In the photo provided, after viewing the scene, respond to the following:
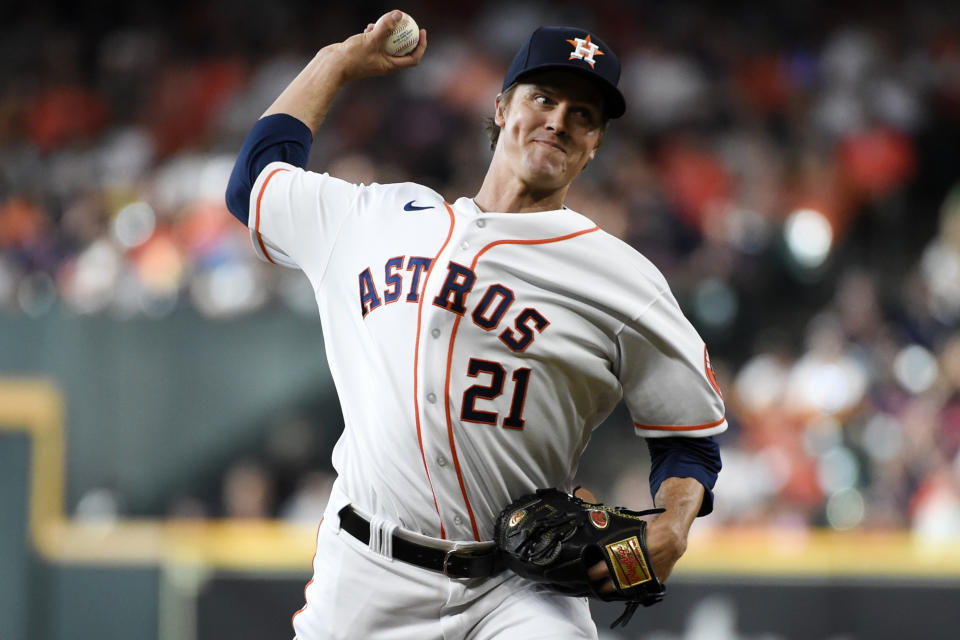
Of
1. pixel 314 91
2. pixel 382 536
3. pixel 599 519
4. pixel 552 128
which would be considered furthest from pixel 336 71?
pixel 599 519

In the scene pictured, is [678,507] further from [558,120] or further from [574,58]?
[574,58]

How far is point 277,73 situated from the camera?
977cm

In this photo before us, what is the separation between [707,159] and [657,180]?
0.45 meters

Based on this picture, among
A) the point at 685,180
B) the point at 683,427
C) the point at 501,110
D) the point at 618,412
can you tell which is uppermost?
the point at 685,180

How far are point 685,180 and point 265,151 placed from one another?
5.73m

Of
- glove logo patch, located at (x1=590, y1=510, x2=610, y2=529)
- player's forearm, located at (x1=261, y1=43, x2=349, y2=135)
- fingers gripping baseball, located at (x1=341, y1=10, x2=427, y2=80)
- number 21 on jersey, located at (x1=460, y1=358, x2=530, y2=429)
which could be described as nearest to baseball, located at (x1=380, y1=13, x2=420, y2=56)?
fingers gripping baseball, located at (x1=341, y1=10, x2=427, y2=80)

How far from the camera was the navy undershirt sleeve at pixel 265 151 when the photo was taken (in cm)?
290

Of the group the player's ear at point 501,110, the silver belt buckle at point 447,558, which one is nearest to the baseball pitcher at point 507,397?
the silver belt buckle at point 447,558

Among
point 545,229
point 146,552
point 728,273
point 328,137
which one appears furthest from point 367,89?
point 545,229

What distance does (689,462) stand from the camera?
266 centimetres

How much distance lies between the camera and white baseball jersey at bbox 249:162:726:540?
8.43 ft

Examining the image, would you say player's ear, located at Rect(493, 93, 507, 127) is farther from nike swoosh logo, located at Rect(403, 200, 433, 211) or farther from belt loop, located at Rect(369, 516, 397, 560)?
belt loop, located at Rect(369, 516, 397, 560)

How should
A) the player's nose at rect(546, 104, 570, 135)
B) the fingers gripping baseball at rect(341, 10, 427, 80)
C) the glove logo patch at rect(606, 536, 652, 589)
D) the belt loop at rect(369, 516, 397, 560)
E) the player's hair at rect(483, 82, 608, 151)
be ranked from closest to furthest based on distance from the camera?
1. the glove logo patch at rect(606, 536, 652, 589)
2. the belt loop at rect(369, 516, 397, 560)
3. the player's nose at rect(546, 104, 570, 135)
4. the player's hair at rect(483, 82, 608, 151)
5. the fingers gripping baseball at rect(341, 10, 427, 80)

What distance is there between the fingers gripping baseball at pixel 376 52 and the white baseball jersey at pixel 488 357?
17.6 inches
